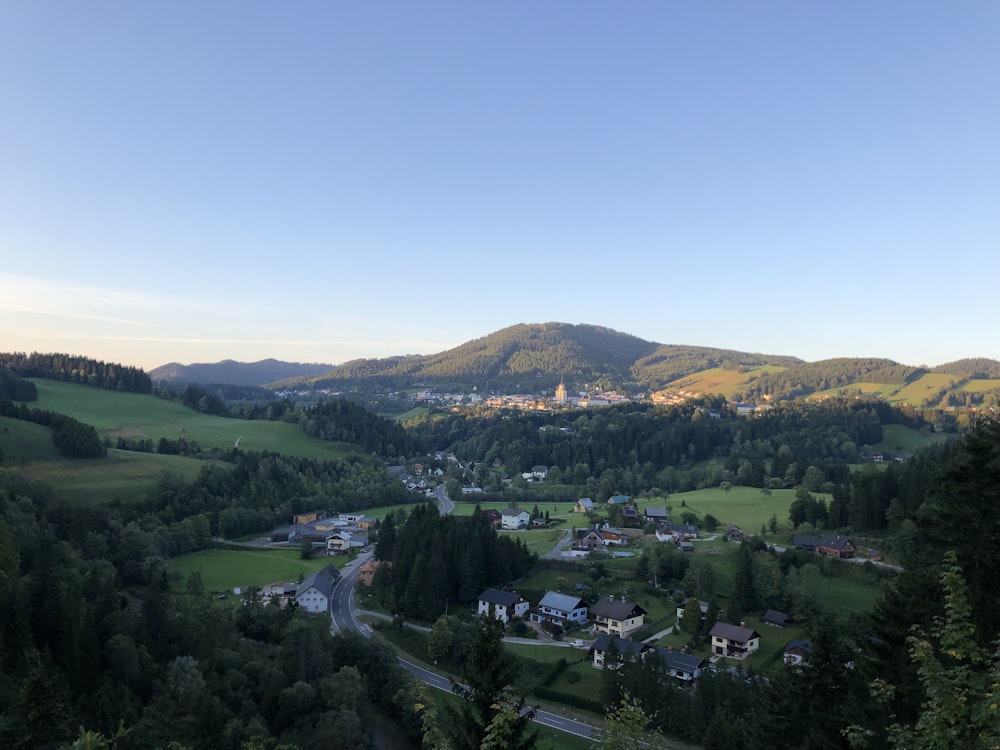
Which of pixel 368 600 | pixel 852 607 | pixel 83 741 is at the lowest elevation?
pixel 368 600

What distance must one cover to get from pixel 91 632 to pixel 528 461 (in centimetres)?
9571

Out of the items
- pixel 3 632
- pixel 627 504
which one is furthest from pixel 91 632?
pixel 627 504

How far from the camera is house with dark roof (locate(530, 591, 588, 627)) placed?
44.7 m

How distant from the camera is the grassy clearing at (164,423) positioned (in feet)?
A: 310

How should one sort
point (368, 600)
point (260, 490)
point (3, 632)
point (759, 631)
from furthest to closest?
point (260, 490) → point (368, 600) → point (759, 631) → point (3, 632)

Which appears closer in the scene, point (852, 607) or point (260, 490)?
point (852, 607)

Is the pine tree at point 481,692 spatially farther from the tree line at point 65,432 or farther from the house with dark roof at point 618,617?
the tree line at point 65,432

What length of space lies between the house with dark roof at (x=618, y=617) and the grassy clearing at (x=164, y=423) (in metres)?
69.7

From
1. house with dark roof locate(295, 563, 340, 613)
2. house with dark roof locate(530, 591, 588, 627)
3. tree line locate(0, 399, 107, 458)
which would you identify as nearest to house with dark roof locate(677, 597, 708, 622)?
house with dark roof locate(530, 591, 588, 627)

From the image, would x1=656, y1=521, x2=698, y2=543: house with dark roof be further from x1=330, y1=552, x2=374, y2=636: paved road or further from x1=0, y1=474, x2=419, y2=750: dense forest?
x1=0, y1=474, x2=419, y2=750: dense forest

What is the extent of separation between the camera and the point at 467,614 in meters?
47.2

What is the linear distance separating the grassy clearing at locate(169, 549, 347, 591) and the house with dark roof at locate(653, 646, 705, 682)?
34.3m

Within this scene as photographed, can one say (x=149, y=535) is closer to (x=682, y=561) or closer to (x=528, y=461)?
(x=682, y=561)

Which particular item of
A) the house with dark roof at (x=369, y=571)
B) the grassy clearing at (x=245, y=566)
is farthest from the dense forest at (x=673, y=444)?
the grassy clearing at (x=245, y=566)
